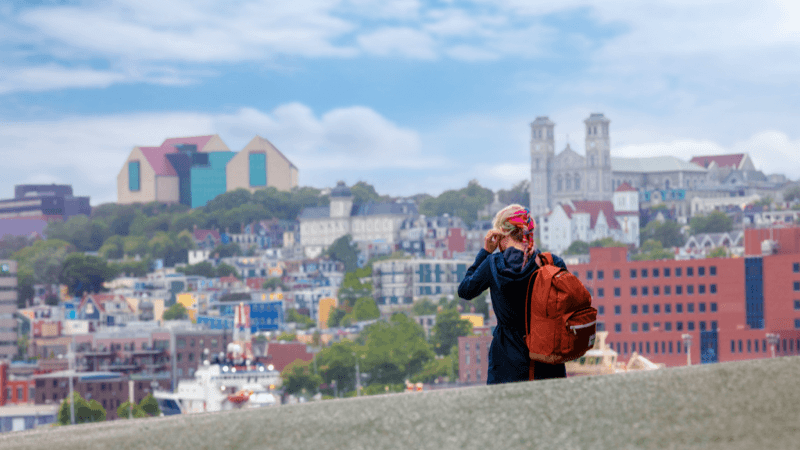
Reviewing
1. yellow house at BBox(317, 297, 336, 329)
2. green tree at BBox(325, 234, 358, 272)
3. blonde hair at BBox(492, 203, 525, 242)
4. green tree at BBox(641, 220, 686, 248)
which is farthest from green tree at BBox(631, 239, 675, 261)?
blonde hair at BBox(492, 203, 525, 242)

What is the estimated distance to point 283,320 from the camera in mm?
118312

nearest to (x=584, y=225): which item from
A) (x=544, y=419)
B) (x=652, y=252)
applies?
(x=652, y=252)

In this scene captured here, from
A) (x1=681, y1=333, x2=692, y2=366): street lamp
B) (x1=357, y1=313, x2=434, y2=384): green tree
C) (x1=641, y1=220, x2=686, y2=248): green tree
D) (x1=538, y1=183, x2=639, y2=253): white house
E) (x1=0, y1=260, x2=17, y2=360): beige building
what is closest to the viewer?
(x1=681, y1=333, x2=692, y2=366): street lamp

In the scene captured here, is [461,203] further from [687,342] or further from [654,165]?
[687,342]

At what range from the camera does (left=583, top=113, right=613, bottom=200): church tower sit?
601 ft

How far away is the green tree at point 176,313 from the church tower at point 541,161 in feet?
255

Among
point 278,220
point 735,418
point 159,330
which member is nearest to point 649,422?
point 735,418

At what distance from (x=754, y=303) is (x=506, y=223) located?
6508 cm

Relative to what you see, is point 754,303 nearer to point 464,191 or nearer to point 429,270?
point 429,270

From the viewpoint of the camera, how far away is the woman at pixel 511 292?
4.58 m

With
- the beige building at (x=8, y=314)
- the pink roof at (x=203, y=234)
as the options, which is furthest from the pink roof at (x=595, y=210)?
the beige building at (x=8, y=314)

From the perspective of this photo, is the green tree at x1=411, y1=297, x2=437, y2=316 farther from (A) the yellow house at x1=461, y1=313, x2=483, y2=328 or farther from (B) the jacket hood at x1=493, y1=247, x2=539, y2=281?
(B) the jacket hood at x1=493, y1=247, x2=539, y2=281

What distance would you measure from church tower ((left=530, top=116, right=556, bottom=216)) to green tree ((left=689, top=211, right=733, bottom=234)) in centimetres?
3943

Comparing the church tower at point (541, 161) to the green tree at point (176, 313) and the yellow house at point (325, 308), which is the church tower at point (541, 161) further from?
the green tree at point (176, 313)
